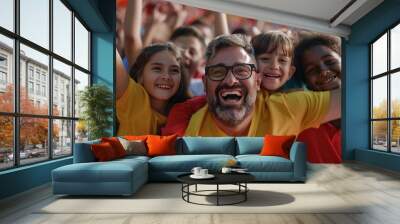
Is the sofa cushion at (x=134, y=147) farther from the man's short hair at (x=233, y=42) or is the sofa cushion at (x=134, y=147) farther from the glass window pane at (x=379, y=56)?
the glass window pane at (x=379, y=56)

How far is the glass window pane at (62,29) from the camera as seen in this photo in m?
6.62

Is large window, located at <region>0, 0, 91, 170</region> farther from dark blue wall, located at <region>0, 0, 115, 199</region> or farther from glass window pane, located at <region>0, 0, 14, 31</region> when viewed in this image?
dark blue wall, located at <region>0, 0, 115, 199</region>

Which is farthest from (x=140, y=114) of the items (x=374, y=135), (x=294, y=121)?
(x=374, y=135)

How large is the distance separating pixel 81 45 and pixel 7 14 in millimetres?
3207

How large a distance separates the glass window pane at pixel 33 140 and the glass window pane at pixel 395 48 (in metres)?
6.98

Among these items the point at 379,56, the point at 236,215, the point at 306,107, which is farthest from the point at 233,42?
the point at 236,215

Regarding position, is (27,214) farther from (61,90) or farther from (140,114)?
(140,114)

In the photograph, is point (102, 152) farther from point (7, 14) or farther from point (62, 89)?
point (7, 14)

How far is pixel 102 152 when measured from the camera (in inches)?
224

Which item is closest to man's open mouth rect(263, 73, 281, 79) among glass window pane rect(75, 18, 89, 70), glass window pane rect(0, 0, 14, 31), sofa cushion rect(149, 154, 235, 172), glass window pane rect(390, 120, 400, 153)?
glass window pane rect(390, 120, 400, 153)

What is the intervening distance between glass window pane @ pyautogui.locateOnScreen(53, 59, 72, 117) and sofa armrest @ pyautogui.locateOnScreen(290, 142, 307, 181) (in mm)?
4129

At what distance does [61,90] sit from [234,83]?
389cm

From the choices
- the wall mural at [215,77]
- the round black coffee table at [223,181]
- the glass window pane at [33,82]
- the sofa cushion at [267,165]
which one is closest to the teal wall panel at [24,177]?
the glass window pane at [33,82]

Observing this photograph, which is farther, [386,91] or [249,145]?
[386,91]
